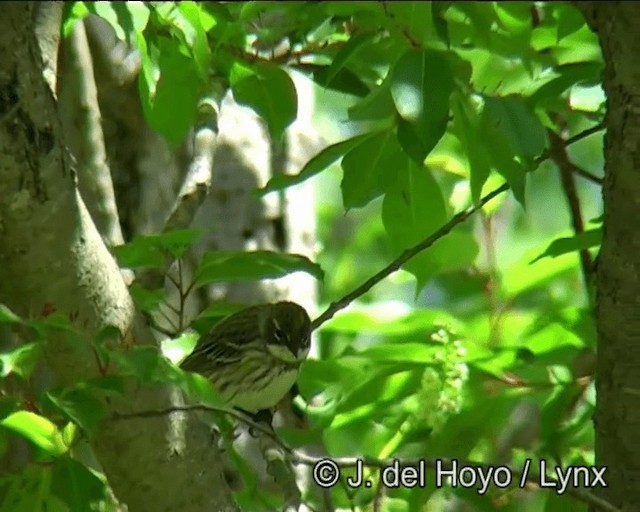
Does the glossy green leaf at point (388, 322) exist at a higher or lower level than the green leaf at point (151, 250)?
lower

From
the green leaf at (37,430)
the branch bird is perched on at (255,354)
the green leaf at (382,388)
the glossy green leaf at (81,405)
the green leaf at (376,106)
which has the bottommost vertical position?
the branch bird is perched on at (255,354)

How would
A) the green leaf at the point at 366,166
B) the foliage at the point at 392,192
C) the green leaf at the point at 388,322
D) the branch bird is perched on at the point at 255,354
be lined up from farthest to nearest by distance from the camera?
the branch bird is perched on at the point at 255,354, the green leaf at the point at 388,322, the green leaf at the point at 366,166, the foliage at the point at 392,192

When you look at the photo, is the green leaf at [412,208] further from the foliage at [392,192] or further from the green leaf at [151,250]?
the green leaf at [151,250]

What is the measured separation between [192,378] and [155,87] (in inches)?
26.3

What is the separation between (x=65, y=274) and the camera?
1.78 m

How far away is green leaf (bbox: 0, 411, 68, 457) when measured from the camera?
5.64 feet

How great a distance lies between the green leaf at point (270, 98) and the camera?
6.86 ft

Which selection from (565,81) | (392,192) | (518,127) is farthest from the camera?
(392,192)

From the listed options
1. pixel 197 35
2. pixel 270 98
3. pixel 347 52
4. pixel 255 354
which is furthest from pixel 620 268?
pixel 255 354

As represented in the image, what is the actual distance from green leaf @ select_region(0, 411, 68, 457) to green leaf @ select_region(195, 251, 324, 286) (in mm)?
495

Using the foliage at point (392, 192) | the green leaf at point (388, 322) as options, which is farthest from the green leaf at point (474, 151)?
the green leaf at point (388, 322)

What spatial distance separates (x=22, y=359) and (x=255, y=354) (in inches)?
64.4

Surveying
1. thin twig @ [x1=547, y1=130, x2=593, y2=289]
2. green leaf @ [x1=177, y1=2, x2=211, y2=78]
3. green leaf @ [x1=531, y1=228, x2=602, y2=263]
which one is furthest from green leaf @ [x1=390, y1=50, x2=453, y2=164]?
thin twig @ [x1=547, y1=130, x2=593, y2=289]

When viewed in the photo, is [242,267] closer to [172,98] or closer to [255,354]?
[172,98]
